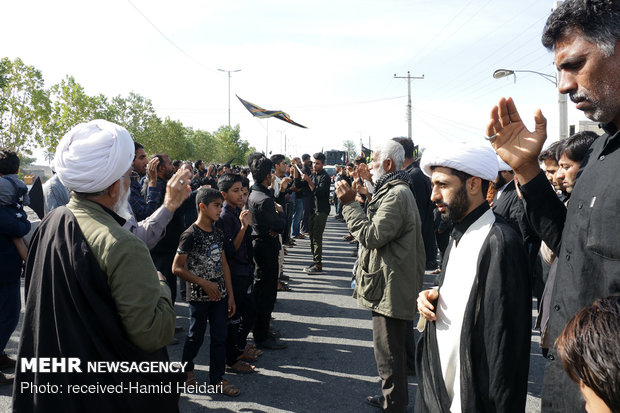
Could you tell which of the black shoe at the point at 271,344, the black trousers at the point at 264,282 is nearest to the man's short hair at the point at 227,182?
the black trousers at the point at 264,282

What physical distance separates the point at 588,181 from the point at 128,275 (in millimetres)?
1743

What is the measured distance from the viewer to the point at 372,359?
16.4 ft

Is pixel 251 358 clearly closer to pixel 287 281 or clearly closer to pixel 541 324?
pixel 541 324

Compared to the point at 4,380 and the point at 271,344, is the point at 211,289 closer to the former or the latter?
the point at 271,344

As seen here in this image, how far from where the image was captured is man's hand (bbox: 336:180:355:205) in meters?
3.51

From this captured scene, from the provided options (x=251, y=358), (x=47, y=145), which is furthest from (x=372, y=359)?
(x=47, y=145)

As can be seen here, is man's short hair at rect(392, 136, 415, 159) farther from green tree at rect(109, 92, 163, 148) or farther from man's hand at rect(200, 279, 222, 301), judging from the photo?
green tree at rect(109, 92, 163, 148)

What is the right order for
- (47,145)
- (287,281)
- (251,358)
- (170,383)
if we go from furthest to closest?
(47,145) → (287,281) → (251,358) → (170,383)

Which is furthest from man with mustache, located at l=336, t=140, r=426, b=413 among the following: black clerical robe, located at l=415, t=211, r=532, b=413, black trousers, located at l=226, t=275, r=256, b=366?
black trousers, located at l=226, t=275, r=256, b=366

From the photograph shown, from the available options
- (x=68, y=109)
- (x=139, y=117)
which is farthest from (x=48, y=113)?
(x=139, y=117)

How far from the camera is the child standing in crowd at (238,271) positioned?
4.57 meters

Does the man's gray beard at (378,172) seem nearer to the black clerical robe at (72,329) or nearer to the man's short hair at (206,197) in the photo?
the man's short hair at (206,197)

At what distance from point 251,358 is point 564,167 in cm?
364

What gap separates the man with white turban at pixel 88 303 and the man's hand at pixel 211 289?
2057 mm
